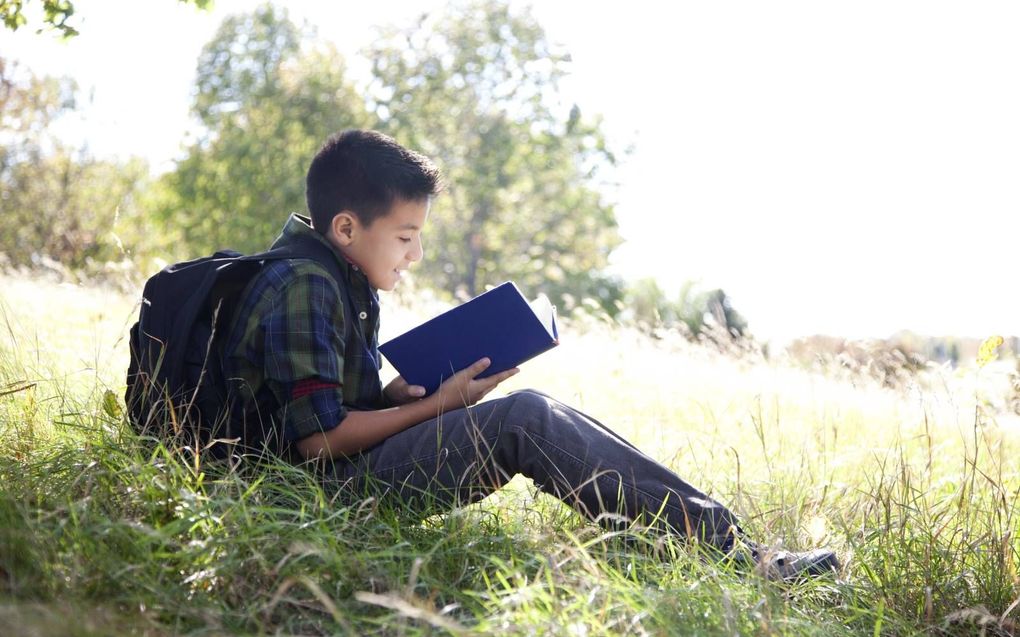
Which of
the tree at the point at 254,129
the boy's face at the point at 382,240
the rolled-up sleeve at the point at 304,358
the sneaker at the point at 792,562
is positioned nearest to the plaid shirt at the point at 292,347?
the rolled-up sleeve at the point at 304,358

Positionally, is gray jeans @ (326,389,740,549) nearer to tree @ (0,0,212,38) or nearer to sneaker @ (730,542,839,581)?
sneaker @ (730,542,839,581)

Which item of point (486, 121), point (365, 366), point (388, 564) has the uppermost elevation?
point (486, 121)

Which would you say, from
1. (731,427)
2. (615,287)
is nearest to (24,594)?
(731,427)

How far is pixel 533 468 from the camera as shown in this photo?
2797 millimetres

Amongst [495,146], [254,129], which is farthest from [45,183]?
[495,146]

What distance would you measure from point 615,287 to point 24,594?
34.3 m

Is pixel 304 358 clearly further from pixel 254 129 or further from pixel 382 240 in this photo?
pixel 254 129

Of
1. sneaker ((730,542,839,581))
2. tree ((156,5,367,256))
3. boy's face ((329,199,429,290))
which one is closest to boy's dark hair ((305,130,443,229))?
boy's face ((329,199,429,290))

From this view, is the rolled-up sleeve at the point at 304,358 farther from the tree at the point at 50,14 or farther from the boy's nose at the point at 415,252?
the tree at the point at 50,14

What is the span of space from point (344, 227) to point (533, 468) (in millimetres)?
958

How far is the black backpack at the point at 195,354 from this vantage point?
2.79 meters

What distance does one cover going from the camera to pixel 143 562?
218 cm

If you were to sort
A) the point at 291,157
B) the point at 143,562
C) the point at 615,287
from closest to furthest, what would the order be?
the point at 143,562 < the point at 291,157 < the point at 615,287

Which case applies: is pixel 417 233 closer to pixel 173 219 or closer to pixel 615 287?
pixel 173 219
